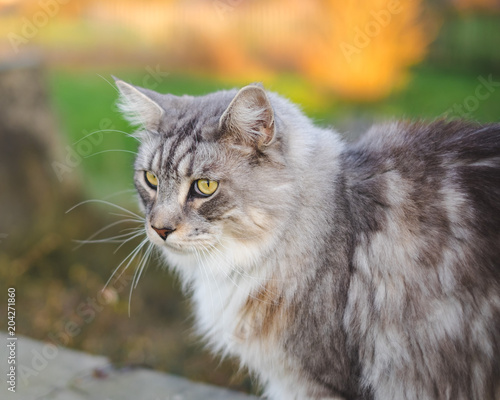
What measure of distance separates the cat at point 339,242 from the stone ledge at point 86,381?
2.12 feet

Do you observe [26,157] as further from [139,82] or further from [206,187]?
[206,187]

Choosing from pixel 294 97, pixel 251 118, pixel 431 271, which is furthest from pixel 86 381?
pixel 294 97

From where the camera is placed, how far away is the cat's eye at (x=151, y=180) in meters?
2.65

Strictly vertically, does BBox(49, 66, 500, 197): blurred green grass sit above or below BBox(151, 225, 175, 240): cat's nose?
above

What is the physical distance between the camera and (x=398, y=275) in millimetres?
2391

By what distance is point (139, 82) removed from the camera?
22.1 feet

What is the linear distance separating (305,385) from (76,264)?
147 inches

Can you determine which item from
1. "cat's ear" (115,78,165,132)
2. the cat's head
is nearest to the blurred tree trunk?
"cat's ear" (115,78,165,132)

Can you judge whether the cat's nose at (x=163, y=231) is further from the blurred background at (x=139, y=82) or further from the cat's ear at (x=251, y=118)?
the blurred background at (x=139, y=82)

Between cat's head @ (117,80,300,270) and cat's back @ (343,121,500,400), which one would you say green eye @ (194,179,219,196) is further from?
cat's back @ (343,121,500,400)

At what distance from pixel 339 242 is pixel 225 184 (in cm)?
52

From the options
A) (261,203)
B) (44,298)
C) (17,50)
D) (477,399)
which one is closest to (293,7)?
(17,50)

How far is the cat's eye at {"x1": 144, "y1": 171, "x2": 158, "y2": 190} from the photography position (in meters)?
2.65

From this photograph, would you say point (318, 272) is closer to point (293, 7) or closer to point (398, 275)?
point (398, 275)
